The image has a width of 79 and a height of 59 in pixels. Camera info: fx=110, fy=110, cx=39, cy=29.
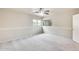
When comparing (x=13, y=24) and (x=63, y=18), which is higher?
(x=63, y=18)

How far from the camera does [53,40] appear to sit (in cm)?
251

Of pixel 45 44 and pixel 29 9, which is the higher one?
pixel 29 9

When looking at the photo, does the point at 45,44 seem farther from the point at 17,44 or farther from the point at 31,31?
the point at 17,44

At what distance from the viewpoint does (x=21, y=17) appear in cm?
252

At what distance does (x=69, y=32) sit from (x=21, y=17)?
3.76 feet

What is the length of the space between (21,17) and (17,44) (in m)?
0.62

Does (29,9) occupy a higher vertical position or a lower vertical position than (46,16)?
higher

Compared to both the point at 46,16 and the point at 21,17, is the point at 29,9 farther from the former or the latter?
the point at 46,16

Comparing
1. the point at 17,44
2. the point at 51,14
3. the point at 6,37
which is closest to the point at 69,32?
the point at 51,14

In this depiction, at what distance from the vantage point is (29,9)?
2.49 meters
